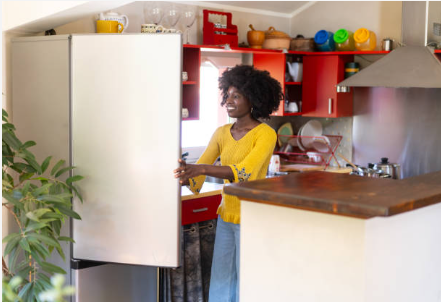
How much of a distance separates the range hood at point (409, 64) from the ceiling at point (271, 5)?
35.8 inches

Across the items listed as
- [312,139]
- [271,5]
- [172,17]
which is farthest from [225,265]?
[271,5]

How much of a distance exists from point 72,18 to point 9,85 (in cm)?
46

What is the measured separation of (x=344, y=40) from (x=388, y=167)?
3.44 ft

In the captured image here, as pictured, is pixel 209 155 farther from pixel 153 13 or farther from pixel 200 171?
pixel 153 13

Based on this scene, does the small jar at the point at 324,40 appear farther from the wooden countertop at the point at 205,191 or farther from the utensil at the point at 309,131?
the wooden countertop at the point at 205,191

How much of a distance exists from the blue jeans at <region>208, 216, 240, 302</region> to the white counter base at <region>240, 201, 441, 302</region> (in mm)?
880

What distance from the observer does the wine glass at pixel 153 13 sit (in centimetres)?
382

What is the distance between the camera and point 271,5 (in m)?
A: 4.82

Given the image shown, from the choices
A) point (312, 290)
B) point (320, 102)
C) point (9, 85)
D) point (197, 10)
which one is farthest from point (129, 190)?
point (320, 102)

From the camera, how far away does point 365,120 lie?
195 inches

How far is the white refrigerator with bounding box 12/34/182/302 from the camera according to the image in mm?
2648

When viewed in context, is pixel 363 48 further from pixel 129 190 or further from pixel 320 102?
pixel 129 190

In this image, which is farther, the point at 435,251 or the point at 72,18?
the point at 72,18

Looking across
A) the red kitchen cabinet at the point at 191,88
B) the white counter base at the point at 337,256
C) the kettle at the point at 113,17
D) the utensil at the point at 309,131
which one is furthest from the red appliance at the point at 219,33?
the white counter base at the point at 337,256
